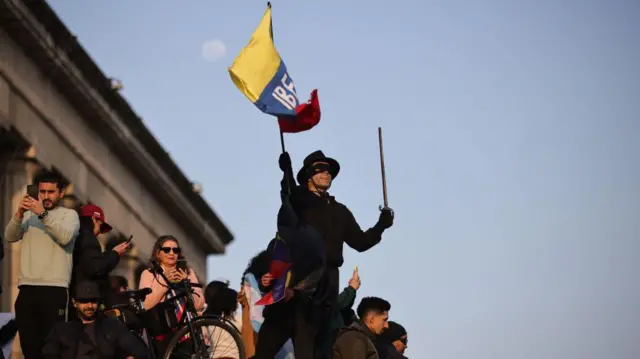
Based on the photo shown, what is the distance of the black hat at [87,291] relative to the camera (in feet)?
50.7

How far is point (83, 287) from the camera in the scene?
15445mm

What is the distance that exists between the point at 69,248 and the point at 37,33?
37.8 ft

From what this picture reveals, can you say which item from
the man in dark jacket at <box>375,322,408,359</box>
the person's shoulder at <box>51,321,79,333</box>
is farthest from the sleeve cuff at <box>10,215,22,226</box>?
the man in dark jacket at <box>375,322,408,359</box>

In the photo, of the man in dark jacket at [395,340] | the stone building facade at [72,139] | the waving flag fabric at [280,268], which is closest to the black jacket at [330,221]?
the waving flag fabric at [280,268]

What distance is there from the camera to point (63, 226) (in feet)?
53.7

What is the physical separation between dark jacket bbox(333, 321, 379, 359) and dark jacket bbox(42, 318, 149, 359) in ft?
7.45

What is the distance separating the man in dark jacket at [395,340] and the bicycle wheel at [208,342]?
2.37m

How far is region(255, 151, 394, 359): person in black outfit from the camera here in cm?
1661

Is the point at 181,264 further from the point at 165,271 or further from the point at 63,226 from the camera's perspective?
the point at 63,226

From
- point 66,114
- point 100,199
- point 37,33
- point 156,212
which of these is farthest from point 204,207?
A: point 37,33

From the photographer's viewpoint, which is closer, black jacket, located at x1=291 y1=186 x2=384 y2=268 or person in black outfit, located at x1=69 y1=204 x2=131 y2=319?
person in black outfit, located at x1=69 y1=204 x2=131 y2=319

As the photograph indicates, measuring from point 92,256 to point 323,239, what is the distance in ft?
7.04

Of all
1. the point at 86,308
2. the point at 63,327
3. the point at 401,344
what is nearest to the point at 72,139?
the point at 401,344

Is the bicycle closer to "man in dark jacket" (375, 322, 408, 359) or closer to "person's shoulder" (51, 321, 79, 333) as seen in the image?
"person's shoulder" (51, 321, 79, 333)
